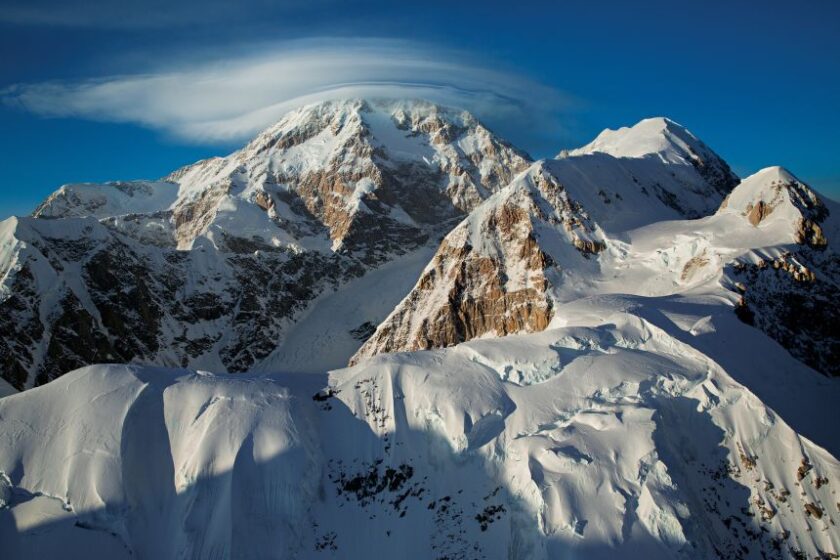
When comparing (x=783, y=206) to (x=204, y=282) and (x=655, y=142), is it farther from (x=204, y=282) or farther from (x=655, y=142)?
(x=204, y=282)

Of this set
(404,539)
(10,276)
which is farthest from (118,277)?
(404,539)

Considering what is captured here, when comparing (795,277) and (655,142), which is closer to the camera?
(795,277)

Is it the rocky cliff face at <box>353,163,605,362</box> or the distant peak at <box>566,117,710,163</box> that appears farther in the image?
the distant peak at <box>566,117,710,163</box>

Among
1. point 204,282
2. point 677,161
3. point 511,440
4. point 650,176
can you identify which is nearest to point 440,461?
point 511,440

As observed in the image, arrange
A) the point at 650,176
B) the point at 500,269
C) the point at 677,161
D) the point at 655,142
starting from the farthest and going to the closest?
the point at 655,142, the point at 677,161, the point at 650,176, the point at 500,269

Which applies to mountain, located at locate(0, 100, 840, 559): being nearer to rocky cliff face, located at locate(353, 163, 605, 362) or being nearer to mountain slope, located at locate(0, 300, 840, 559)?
mountain slope, located at locate(0, 300, 840, 559)

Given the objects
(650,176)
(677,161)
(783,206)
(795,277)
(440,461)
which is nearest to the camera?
(440,461)

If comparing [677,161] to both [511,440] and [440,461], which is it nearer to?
[511,440]

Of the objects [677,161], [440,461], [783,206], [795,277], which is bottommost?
[440,461]

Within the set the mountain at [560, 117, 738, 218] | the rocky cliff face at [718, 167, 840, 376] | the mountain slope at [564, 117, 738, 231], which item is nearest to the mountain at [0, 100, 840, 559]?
the rocky cliff face at [718, 167, 840, 376]

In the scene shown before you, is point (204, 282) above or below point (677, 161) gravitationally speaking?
below

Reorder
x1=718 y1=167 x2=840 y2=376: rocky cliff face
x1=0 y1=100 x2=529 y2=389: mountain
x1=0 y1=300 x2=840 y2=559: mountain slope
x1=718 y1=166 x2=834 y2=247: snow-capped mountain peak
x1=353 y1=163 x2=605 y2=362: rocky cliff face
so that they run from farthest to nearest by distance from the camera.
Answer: x1=0 y1=100 x2=529 y2=389: mountain → x1=353 y1=163 x2=605 y2=362: rocky cliff face → x1=718 y1=166 x2=834 y2=247: snow-capped mountain peak → x1=718 y1=167 x2=840 y2=376: rocky cliff face → x1=0 y1=300 x2=840 y2=559: mountain slope
